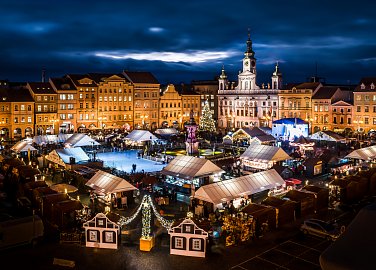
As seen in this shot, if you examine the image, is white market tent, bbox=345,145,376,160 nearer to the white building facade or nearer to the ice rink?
the ice rink

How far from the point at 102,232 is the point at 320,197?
12.5 metres

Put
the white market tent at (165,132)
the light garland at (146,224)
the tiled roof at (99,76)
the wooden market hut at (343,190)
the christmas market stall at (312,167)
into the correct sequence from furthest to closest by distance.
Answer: the tiled roof at (99,76) → the white market tent at (165,132) → the christmas market stall at (312,167) → the wooden market hut at (343,190) → the light garland at (146,224)

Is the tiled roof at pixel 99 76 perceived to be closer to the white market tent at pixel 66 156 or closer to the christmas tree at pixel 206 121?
the christmas tree at pixel 206 121

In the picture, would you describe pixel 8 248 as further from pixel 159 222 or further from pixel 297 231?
pixel 297 231

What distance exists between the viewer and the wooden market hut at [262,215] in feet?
61.2

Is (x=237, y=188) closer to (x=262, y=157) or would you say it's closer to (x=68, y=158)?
(x=262, y=157)

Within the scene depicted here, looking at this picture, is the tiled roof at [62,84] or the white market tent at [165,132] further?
the tiled roof at [62,84]

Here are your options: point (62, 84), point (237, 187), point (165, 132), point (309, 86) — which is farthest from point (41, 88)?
point (237, 187)

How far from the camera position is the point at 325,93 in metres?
63.7

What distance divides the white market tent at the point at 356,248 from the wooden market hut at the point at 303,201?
55.0 ft

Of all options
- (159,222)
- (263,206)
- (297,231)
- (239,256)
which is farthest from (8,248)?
(297,231)

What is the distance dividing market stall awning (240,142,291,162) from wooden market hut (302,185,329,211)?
32.7 ft

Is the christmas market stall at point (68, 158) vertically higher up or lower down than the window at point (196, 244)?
higher up

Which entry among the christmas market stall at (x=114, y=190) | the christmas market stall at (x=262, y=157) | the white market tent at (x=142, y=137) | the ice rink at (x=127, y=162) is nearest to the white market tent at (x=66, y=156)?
the ice rink at (x=127, y=162)
